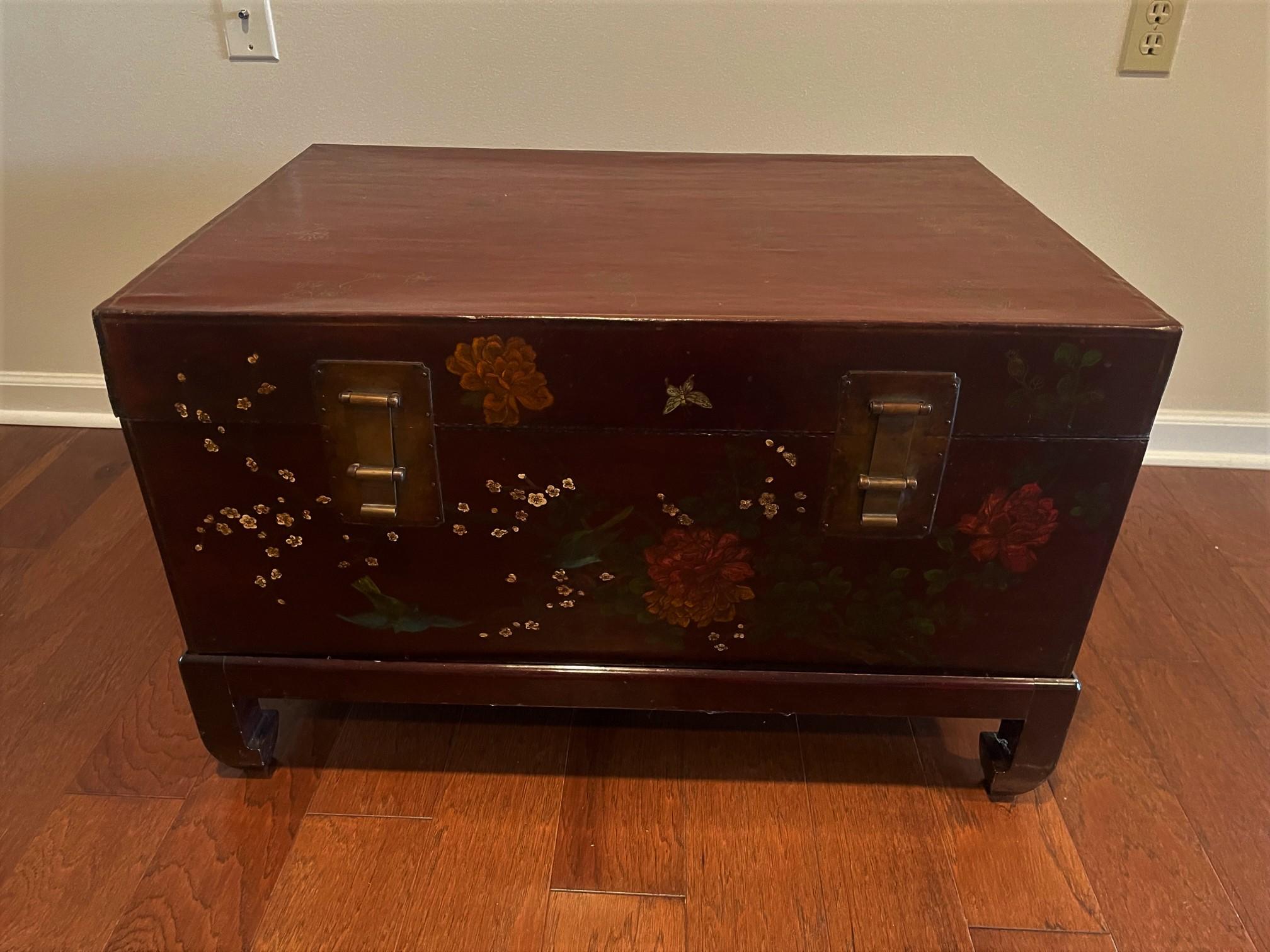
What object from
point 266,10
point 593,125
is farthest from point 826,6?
point 266,10

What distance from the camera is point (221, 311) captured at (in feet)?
2.27

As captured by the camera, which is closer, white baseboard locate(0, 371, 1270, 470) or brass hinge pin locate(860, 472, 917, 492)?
brass hinge pin locate(860, 472, 917, 492)

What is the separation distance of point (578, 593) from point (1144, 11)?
3.40 feet

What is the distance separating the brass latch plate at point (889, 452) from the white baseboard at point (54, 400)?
4.16 feet

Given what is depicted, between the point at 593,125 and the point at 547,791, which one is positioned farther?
the point at 593,125

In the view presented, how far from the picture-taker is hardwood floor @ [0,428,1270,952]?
2.62ft

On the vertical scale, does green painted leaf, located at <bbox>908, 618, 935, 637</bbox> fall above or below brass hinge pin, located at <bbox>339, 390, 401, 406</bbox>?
below

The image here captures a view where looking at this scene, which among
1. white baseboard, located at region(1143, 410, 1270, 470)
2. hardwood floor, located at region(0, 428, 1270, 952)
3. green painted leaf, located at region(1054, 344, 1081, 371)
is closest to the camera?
green painted leaf, located at region(1054, 344, 1081, 371)

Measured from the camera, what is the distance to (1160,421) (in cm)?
147

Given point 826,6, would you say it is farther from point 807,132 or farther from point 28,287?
point 28,287

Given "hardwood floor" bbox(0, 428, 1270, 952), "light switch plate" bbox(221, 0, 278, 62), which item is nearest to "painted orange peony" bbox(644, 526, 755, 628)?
"hardwood floor" bbox(0, 428, 1270, 952)

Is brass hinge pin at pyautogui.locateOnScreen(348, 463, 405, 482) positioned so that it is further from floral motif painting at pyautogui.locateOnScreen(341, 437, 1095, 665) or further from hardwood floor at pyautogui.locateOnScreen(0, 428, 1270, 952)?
hardwood floor at pyautogui.locateOnScreen(0, 428, 1270, 952)

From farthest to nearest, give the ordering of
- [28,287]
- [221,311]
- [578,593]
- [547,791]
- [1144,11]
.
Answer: [28,287]
[1144,11]
[547,791]
[578,593]
[221,311]

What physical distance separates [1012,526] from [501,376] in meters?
0.43
